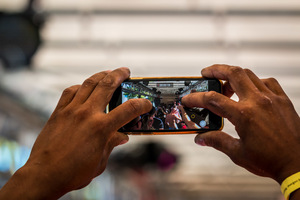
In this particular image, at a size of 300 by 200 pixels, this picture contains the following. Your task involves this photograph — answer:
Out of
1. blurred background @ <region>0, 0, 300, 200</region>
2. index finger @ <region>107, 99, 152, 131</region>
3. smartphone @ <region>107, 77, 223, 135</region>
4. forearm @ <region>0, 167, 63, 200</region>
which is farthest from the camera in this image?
blurred background @ <region>0, 0, 300, 200</region>

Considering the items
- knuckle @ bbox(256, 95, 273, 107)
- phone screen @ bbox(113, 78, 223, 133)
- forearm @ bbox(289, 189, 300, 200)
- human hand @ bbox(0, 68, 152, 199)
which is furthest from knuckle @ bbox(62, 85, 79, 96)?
forearm @ bbox(289, 189, 300, 200)

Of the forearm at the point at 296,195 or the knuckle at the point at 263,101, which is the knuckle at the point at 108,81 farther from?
the forearm at the point at 296,195

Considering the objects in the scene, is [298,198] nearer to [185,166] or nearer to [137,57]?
[137,57]

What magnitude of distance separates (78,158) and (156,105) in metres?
0.30

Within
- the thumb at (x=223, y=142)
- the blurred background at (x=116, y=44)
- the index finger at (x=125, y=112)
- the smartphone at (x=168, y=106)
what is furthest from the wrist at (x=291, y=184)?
the blurred background at (x=116, y=44)

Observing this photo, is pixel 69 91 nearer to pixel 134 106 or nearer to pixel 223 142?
pixel 134 106

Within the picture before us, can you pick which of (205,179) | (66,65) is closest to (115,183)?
(66,65)

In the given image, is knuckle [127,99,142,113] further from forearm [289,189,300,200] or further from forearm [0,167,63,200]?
forearm [289,189,300,200]

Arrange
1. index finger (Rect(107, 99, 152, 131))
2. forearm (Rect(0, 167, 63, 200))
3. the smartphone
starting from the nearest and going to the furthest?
forearm (Rect(0, 167, 63, 200))
index finger (Rect(107, 99, 152, 131))
the smartphone

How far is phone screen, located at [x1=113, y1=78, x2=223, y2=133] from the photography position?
0.82m

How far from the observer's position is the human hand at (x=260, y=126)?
65cm

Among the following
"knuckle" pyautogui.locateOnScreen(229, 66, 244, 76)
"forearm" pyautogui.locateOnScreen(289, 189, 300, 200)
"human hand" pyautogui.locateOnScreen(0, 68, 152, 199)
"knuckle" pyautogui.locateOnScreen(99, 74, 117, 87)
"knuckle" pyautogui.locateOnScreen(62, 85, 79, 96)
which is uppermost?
"knuckle" pyautogui.locateOnScreen(229, 66, 244, 76)

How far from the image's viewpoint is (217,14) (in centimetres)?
189

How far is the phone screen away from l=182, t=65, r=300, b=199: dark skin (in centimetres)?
8
